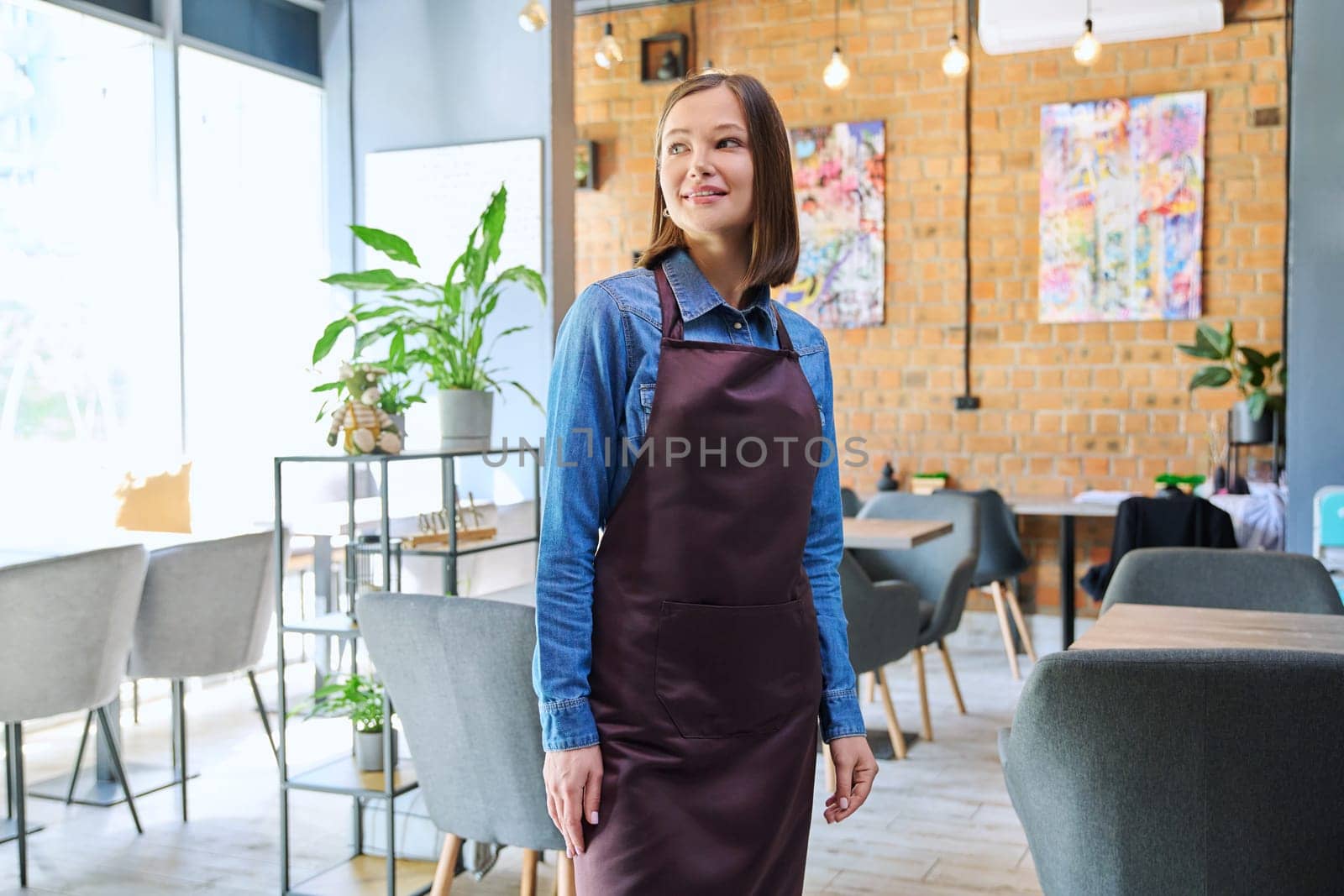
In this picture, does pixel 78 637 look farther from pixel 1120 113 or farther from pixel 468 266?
pixel 1120 113

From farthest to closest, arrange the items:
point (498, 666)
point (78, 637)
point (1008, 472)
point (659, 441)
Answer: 1. point (1008, 472)
2. point (78, 637)
3. point (498, 666)
4. point (659, 441)

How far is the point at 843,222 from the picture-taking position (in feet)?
21.3

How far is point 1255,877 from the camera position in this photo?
1.69m

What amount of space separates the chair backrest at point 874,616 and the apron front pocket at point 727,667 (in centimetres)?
231

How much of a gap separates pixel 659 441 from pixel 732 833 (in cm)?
45

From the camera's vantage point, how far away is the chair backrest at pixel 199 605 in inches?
143

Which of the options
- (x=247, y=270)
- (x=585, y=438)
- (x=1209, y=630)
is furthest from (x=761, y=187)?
(x=247, y=270)

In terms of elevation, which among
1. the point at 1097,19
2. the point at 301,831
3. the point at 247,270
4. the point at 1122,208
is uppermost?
the point at 1097,19

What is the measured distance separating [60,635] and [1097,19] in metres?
4.69

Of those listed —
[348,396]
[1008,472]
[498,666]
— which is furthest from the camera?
[1008,472]

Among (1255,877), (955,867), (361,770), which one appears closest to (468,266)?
(361,770)

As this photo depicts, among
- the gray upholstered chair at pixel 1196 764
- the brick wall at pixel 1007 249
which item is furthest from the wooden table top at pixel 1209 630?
the brick wall at pixel 1007 249

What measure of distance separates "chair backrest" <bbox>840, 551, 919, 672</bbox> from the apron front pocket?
7.59ft

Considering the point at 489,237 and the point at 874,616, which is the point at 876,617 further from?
the point at 489,237
